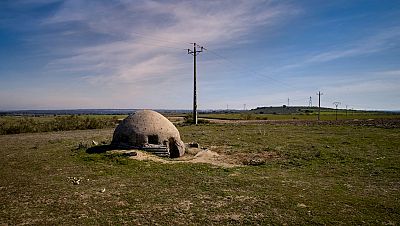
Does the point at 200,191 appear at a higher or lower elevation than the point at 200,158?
lower

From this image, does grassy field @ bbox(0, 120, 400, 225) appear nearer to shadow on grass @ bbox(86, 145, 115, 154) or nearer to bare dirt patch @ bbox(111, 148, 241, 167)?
shadow on grass @ bbox(86, 145, 115, 154)

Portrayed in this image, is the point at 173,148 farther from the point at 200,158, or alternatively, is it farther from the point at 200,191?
the point at 200,191

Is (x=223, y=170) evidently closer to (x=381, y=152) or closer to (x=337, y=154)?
(x=337, y=154)

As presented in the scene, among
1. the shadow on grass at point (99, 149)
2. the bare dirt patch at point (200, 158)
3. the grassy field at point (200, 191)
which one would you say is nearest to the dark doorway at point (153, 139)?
the bare dirt patch at point (200, 158)

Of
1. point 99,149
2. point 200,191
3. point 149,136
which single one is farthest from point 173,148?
point 200,191

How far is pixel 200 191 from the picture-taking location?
11.0 metres

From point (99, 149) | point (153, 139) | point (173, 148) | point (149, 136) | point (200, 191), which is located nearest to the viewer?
point (200, 191)

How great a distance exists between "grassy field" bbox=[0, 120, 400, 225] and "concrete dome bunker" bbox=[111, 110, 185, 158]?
6.00 ft

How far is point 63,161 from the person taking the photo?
1669 centimetres

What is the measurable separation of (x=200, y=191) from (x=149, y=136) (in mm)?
7725

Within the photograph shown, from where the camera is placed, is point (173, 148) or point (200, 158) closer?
point (200, 158)

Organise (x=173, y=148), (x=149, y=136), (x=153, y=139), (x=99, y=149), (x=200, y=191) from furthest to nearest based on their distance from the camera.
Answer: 1. (x=99, y=149)
2. (x=173, y=148)
3. (x=153, y=139)
4. (x=149, y=136)
5. (x=200, y=191)

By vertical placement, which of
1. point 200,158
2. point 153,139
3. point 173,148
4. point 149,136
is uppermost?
point 149,136

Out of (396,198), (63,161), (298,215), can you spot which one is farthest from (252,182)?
(63,161)
